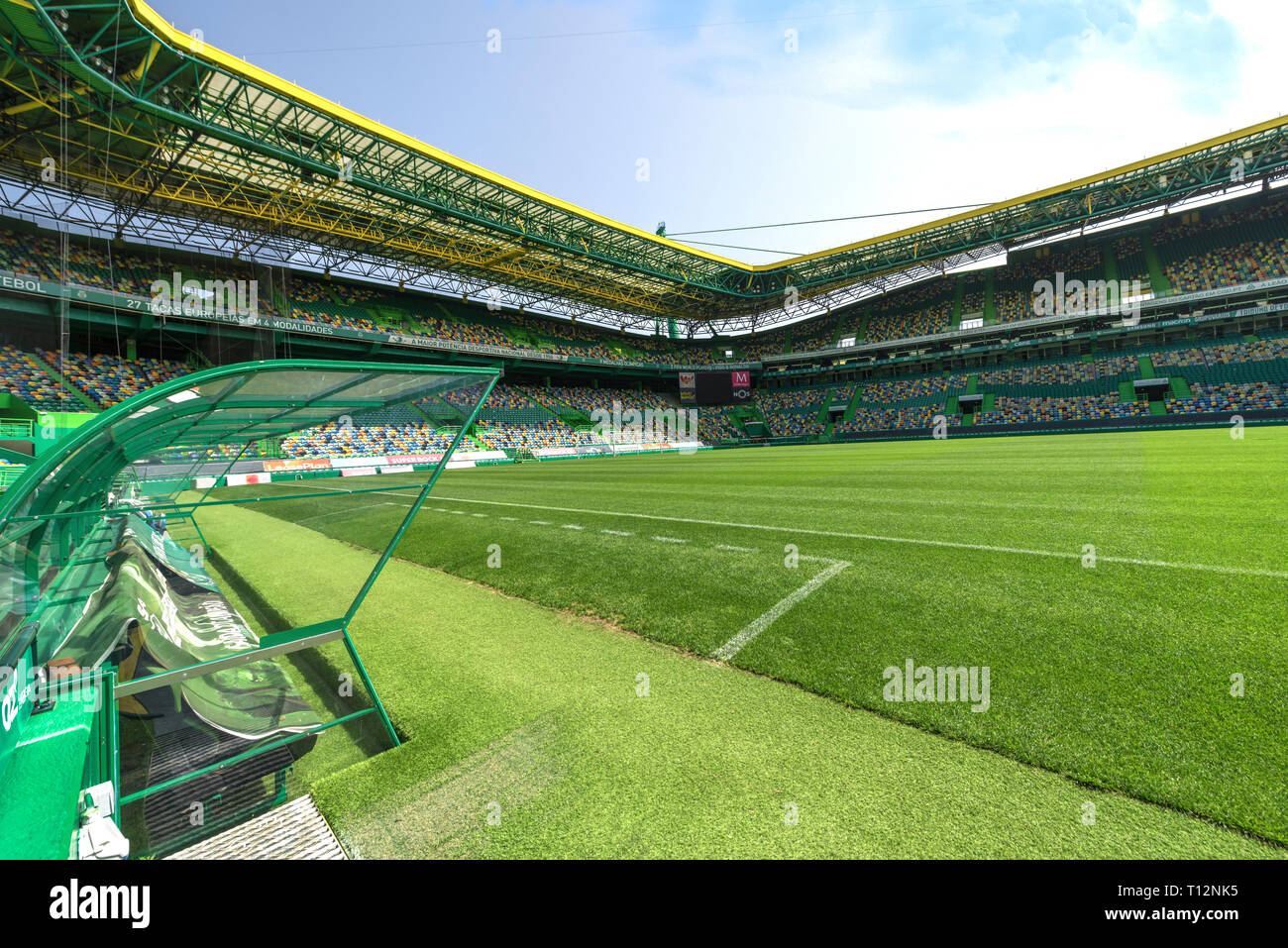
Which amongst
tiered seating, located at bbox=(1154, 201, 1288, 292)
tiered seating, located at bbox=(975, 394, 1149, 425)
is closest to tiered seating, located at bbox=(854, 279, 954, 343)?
tiered seating, located at bbox=(975, 394, 1149, 425)

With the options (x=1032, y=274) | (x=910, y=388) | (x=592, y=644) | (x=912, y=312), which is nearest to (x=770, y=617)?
(x=592, y=644)

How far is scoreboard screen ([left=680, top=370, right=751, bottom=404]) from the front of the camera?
187 ft

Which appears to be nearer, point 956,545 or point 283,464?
point 283,464

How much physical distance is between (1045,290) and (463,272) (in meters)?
47.7

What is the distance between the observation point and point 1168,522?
6.27 metres

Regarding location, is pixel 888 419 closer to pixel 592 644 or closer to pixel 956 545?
pixel 956 545

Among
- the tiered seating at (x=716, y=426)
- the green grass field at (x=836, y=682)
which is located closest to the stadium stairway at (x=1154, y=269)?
the tiered seating at (x=716, y=426)

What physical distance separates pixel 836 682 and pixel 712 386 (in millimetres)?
55458

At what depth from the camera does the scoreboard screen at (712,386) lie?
187 feet

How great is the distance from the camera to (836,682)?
332cm

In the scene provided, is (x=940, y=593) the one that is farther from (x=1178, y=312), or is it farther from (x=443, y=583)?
(x=1178, y=312)

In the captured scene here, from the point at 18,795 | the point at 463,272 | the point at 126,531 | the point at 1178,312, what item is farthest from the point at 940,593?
the point at 1178,312

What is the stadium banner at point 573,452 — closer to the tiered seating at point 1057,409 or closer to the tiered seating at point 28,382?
the tiered seating at point 28,382

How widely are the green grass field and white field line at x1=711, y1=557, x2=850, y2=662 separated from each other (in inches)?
1.2
